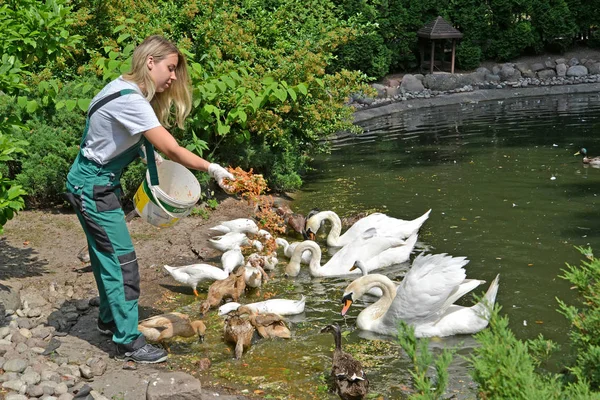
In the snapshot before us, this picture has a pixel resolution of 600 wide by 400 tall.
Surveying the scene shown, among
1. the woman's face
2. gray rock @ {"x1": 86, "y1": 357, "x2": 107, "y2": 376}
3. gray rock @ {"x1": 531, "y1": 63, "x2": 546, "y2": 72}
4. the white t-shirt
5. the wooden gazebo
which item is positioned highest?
the woman's face

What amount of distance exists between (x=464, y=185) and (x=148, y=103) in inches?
291

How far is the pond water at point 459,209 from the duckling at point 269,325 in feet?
0.29

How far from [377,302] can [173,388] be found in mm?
2430

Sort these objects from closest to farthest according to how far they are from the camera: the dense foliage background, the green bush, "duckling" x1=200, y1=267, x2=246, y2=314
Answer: "duckling" x1=200, y1=267, x2=246, y2=314 < the dense foliage background < the green bush

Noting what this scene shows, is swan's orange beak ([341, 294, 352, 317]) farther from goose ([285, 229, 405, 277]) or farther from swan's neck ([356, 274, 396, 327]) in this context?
goose ([285, 229, 405, 277])

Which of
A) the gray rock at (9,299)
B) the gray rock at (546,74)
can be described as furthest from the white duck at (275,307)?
the gray rock at (546,74)

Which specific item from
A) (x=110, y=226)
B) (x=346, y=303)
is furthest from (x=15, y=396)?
(x=346, y=303)

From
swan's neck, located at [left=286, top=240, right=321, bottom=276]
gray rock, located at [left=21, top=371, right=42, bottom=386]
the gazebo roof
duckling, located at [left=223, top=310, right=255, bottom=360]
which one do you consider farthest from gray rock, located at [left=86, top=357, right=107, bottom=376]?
the gazebo roof

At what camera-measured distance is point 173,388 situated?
5.82 m

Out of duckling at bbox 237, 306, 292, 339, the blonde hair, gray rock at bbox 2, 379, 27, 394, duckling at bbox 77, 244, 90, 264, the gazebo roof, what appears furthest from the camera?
the gazebo roof

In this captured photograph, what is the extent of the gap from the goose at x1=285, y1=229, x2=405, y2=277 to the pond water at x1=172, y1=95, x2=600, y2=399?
136 millimetres

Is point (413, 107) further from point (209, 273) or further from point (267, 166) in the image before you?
point (209, 273)

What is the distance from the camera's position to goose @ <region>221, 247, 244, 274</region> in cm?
862

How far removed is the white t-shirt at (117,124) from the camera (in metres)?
5.98
